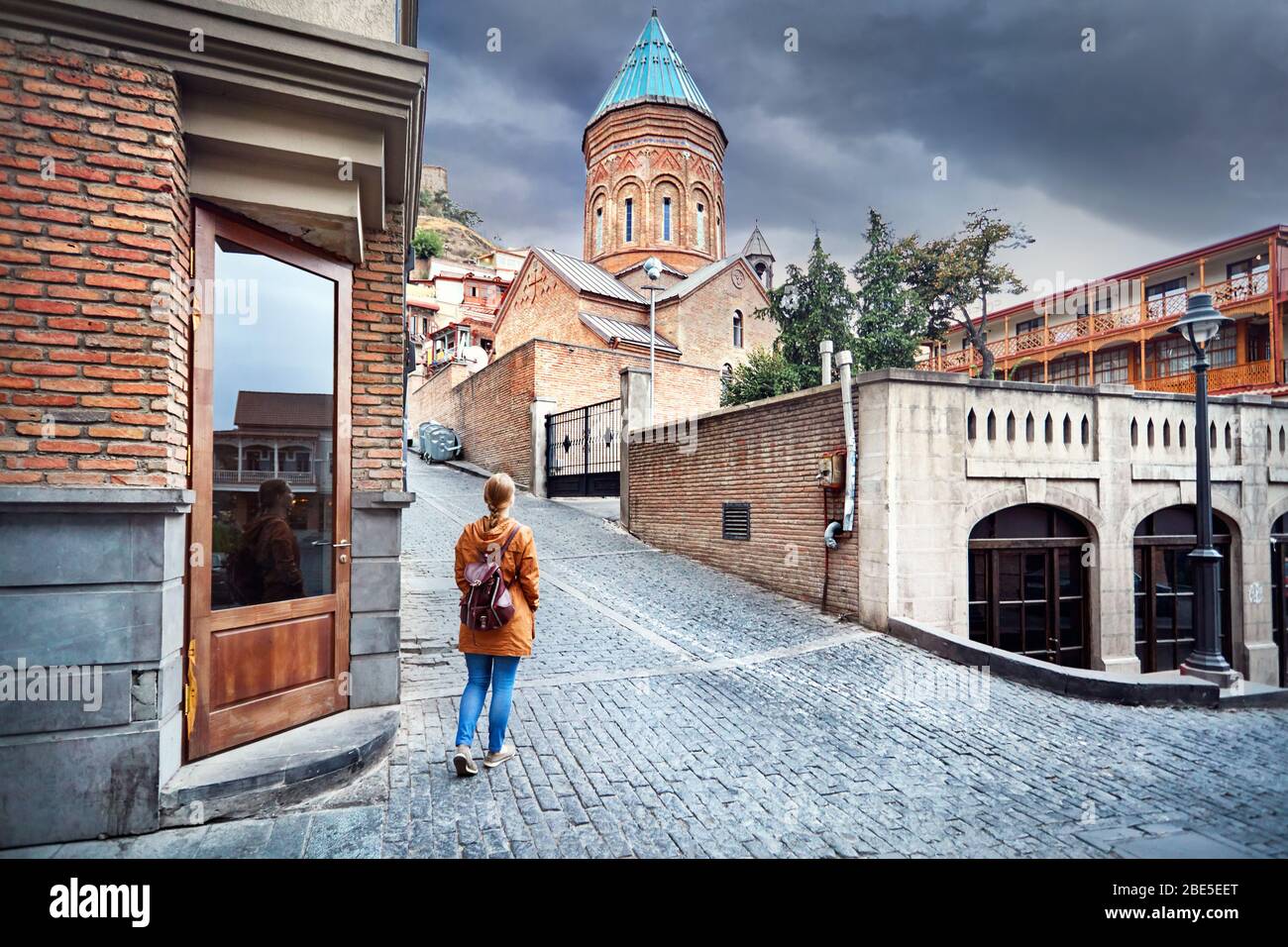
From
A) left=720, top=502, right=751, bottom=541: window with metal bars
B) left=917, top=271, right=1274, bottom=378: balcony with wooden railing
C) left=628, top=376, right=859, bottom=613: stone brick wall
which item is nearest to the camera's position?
left=628, top=376, right=859, bottom=613: stone brick wall

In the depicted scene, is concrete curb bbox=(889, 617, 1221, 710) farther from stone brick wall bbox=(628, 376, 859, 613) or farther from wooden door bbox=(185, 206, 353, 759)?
wooden door bbox=(185, 206, 353, 759)

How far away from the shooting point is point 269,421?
433 cm

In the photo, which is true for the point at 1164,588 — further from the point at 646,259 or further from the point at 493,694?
the point at 646,259

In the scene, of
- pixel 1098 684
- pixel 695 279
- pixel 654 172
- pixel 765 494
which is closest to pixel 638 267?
pixel 695 279

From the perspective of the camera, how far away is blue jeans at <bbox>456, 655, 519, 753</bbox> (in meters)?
3.90

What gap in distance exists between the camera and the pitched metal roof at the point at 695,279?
2853 centimetres

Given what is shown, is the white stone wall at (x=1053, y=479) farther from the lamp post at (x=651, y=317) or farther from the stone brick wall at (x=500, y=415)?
the stone brick wall at (x=500, y=415)

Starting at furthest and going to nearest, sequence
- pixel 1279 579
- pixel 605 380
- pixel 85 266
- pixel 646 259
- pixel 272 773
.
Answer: pixel 646 259 < pixel 605 380 < pixel 1279 579 < pixel 272 773 < pixel 85 266

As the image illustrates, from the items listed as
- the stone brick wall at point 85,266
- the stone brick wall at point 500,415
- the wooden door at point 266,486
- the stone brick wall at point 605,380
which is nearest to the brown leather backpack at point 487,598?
the wooden door at point 266,486

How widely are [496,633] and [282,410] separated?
2094 mm

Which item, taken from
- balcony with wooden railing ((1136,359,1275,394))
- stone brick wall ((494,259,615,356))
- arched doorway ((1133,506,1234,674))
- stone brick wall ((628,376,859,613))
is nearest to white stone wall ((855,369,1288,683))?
arched doorway ((1133,506,1234,674))

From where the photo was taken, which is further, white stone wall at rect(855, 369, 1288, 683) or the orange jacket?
white stone wall at rect(855, 369, 1288, 683)

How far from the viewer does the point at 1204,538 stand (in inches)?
281
